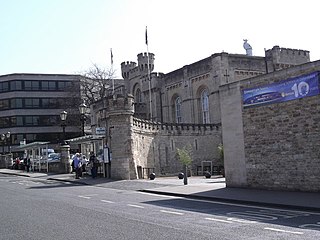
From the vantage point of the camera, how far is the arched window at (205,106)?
49.2 meters

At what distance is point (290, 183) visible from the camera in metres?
17.3

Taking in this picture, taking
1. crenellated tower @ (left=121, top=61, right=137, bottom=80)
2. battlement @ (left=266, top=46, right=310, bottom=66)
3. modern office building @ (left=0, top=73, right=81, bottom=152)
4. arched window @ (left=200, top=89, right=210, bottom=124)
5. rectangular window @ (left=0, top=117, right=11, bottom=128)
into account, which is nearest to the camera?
battlement @ (left=266, top=46, right=310, bottom=66)

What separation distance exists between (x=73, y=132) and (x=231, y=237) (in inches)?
3062

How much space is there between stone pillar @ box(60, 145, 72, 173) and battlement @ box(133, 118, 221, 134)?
7.55 meters

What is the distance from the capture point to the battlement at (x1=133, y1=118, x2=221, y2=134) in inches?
1326

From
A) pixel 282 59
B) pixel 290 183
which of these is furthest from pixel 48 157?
pixel 290 183

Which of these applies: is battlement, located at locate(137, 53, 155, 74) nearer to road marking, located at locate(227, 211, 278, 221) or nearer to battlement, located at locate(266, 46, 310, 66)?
battlement, located at locate(266, 46, 310, 66)

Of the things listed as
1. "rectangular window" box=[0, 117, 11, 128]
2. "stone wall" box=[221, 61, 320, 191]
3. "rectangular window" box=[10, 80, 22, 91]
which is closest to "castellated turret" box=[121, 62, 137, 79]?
"rectangular window" box=[10, 80, 22, 91]

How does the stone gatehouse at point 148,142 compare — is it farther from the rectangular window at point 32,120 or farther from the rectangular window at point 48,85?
the rectangular window at point 48,85

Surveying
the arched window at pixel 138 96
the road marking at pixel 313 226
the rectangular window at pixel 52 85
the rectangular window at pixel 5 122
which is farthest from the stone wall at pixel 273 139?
the rectangular window at pixel 5 122

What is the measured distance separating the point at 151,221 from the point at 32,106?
7915 centimetres

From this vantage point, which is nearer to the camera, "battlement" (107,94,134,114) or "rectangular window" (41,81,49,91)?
"battlement" (107,94,134,114)

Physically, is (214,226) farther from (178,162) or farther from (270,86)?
(178,162)

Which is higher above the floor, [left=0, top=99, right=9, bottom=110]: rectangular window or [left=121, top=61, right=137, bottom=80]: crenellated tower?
[left=121, top=61, right=137, bottom=80]: crenellated tower
